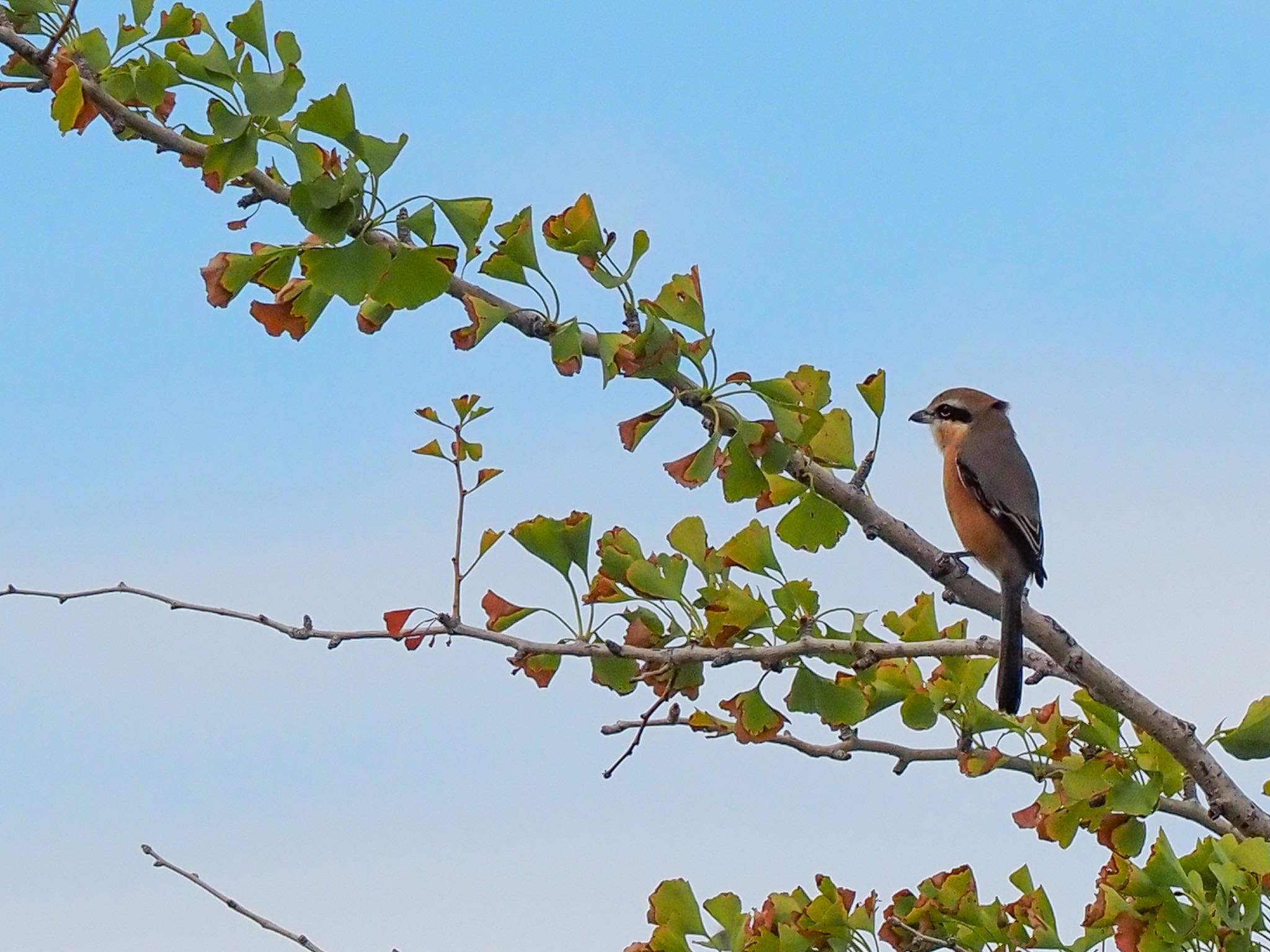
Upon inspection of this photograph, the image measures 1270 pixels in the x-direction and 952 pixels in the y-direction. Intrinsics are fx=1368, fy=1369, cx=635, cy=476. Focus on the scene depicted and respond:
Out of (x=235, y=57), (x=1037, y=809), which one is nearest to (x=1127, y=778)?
(x=1037, y=809)

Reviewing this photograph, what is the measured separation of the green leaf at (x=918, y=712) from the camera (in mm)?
4609

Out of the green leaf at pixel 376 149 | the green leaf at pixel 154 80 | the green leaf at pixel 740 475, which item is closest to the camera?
the green leaf at pixel 376 149

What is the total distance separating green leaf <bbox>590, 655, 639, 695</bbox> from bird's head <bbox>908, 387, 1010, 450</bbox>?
11.3 feet

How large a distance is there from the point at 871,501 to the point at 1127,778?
4.43 feet

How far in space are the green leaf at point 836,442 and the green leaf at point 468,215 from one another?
116 cm

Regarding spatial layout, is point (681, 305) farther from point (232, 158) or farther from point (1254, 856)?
point (1254, 856)

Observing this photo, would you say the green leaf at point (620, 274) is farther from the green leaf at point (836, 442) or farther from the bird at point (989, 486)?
the bird at point (989, 486)

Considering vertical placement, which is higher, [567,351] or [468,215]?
[468,215]

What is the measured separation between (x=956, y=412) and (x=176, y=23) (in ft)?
15.5

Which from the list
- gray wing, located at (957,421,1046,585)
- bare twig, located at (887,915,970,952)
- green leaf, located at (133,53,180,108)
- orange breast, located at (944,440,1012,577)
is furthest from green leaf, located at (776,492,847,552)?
gray wing, located at (957,421,1046,585)

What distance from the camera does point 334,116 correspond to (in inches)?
131

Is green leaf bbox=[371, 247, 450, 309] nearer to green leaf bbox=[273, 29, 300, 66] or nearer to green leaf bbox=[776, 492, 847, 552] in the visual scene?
green leaf bbox=[273, 29, 300, 66]

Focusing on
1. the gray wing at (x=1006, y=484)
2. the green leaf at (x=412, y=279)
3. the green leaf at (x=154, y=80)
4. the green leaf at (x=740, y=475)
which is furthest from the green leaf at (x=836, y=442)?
the gray wing at (x=1006, y=484)

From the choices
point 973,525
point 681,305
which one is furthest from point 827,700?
point 973,525
